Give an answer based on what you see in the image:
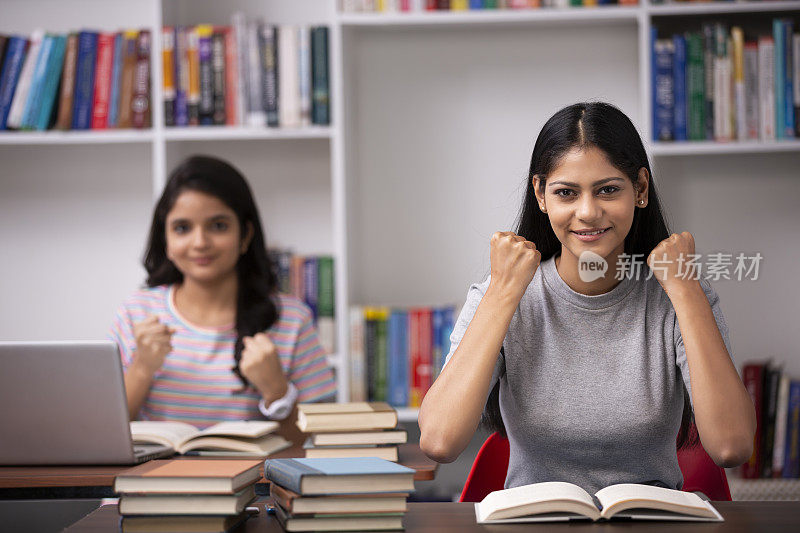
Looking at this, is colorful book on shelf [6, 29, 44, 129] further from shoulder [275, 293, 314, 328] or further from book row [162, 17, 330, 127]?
shoulder [275, 293, 314, 328]

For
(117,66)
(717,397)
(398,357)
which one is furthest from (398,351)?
(717,397)

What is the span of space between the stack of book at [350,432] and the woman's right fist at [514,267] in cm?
33

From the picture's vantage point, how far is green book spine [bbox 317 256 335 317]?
2650 mm

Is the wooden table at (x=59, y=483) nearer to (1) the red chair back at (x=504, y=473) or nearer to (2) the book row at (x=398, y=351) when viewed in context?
(1) the red chair back at (x=504, y=473)

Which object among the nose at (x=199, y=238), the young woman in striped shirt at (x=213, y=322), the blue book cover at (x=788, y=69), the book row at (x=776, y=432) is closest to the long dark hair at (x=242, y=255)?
the young woman in striped shirt at (x=213, y=322)

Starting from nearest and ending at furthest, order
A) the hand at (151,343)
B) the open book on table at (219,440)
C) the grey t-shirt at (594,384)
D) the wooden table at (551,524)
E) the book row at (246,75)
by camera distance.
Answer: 1. the wooden table at (551,524)
2. the grey t-shirt at (594,384)
3. the open book on table at (219,440)
4. the hand at (151,343)
5. the book row at (246,75)

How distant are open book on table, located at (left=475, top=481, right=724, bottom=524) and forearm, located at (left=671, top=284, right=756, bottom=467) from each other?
0.64 ft

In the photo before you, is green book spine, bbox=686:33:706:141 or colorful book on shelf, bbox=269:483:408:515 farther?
green book spine, bbox=686:33:706:141

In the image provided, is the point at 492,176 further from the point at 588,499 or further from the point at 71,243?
the point at 588,499

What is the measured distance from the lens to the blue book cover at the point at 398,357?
2633 millimetres

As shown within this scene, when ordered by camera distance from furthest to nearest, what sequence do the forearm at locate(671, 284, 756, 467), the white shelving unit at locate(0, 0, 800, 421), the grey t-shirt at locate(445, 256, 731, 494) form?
the white shelving unit at locate(0, 0, 800, 421) → the grey t-shirt at locate(445, 256, 731, 494) → the forearm at locate(671, 284, 756, 467)

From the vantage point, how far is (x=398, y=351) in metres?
2.63

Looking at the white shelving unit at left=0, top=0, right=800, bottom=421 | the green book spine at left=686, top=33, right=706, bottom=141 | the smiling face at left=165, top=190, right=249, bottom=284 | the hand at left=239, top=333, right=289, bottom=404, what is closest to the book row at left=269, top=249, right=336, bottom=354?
the white shelving unit at left=0, top=0, right=800, bottom=421

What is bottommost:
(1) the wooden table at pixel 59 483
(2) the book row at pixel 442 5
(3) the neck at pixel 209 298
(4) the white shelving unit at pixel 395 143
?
(1) the wooden table at pixel 59 483
